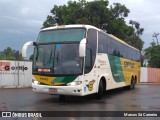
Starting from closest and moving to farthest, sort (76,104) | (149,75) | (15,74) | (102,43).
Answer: (76,104), (102,43), (15,74), (149,75)

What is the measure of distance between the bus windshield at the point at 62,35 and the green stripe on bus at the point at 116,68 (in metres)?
3.99

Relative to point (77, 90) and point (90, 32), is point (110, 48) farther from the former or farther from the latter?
point (77, 90)

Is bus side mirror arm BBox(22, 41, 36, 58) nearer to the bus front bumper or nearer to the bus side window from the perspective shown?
the bus front bumper

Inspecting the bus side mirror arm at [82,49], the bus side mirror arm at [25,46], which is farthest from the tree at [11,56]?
the bus side mirror arm at [82,49]

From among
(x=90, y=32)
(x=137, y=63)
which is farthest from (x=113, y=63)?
(x=137, y=63)

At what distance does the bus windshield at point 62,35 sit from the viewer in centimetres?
1452

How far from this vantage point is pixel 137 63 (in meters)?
27.3

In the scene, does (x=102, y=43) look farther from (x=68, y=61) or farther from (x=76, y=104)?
(x=76, y=104)

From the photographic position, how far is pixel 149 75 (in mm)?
43719

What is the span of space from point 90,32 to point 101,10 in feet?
97.9

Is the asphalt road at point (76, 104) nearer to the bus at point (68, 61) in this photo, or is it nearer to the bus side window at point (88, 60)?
the bus at point (68, 61)

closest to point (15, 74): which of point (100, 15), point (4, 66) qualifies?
point (4, 66)

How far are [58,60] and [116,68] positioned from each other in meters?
6.42

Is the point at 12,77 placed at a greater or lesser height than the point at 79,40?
lesser
